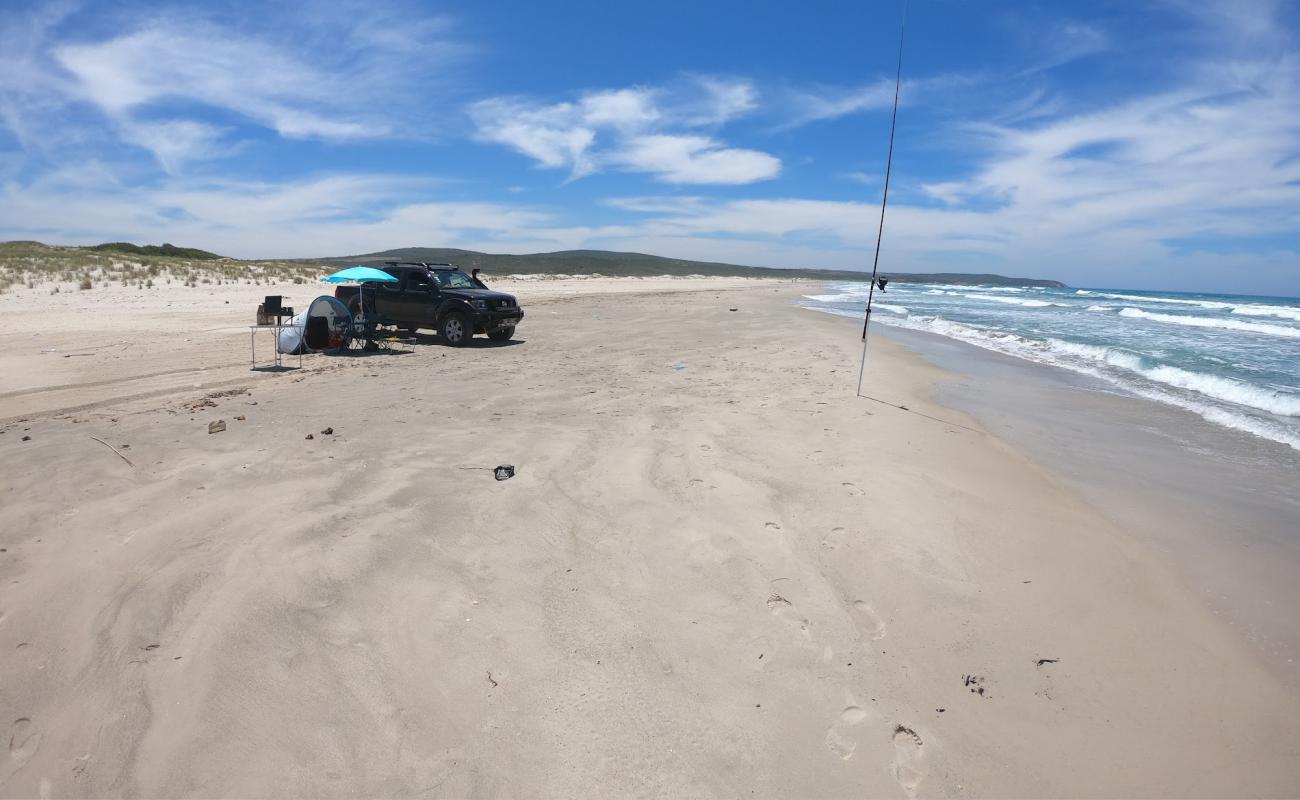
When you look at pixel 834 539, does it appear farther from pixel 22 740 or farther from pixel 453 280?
pixel 453 280

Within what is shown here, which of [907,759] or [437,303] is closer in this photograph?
[907,759]

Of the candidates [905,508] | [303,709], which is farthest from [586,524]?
[905,508]

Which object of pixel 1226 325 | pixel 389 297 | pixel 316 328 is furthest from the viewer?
pixel 1226 325

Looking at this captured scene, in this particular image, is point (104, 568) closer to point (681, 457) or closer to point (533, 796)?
point (533, 796)

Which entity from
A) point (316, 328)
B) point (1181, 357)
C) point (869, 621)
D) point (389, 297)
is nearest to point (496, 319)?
point (389, 297)

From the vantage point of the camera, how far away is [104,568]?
3.84m

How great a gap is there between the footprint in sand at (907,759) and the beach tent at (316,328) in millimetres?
12598

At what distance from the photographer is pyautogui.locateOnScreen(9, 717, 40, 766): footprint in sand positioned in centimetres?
256

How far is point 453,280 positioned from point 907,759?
48.8ft

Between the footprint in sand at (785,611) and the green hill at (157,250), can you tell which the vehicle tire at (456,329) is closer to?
the footprint in sand at (785,611)

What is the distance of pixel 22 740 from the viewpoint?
2633 millimetres

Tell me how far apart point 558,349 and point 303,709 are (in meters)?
12.0

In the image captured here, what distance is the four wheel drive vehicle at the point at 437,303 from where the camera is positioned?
1481 cm

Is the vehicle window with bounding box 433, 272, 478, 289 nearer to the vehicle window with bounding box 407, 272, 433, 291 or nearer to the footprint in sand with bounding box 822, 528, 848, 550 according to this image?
the vehicle window with bounding box 407, 272, 433, 291
